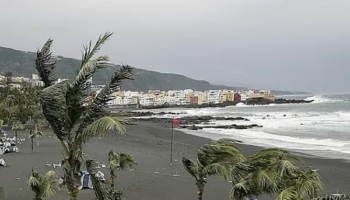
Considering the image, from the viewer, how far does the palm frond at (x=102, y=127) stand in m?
4.89

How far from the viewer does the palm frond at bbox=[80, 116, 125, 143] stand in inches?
192

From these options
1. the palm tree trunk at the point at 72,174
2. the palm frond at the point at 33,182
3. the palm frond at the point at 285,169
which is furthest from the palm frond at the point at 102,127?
the palm frond at the point at 33,182

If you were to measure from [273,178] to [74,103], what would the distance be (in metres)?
3.42

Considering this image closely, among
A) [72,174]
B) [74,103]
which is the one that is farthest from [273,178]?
[74,103]

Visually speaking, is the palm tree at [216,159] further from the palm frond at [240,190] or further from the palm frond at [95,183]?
the palm frond at [95,183]

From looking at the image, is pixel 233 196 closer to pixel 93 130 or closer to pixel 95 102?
pixel 93 130

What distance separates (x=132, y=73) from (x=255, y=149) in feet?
61.4

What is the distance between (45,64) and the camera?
238 inches

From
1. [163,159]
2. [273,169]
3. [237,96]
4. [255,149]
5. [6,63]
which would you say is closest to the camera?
[273,169]

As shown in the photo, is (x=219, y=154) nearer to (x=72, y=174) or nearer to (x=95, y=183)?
(x=95, y=183)

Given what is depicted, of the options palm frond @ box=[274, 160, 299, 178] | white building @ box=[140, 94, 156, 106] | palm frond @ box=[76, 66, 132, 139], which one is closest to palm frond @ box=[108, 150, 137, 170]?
palm frond @ box=[76, 66, 132, 139]

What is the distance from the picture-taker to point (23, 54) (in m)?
177

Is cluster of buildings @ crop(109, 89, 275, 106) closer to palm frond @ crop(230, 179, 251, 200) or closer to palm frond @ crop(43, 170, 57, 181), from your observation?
palm frond @ crop(43, 170, 57, 181)

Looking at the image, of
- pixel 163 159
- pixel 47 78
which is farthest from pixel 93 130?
pixel 163 159
